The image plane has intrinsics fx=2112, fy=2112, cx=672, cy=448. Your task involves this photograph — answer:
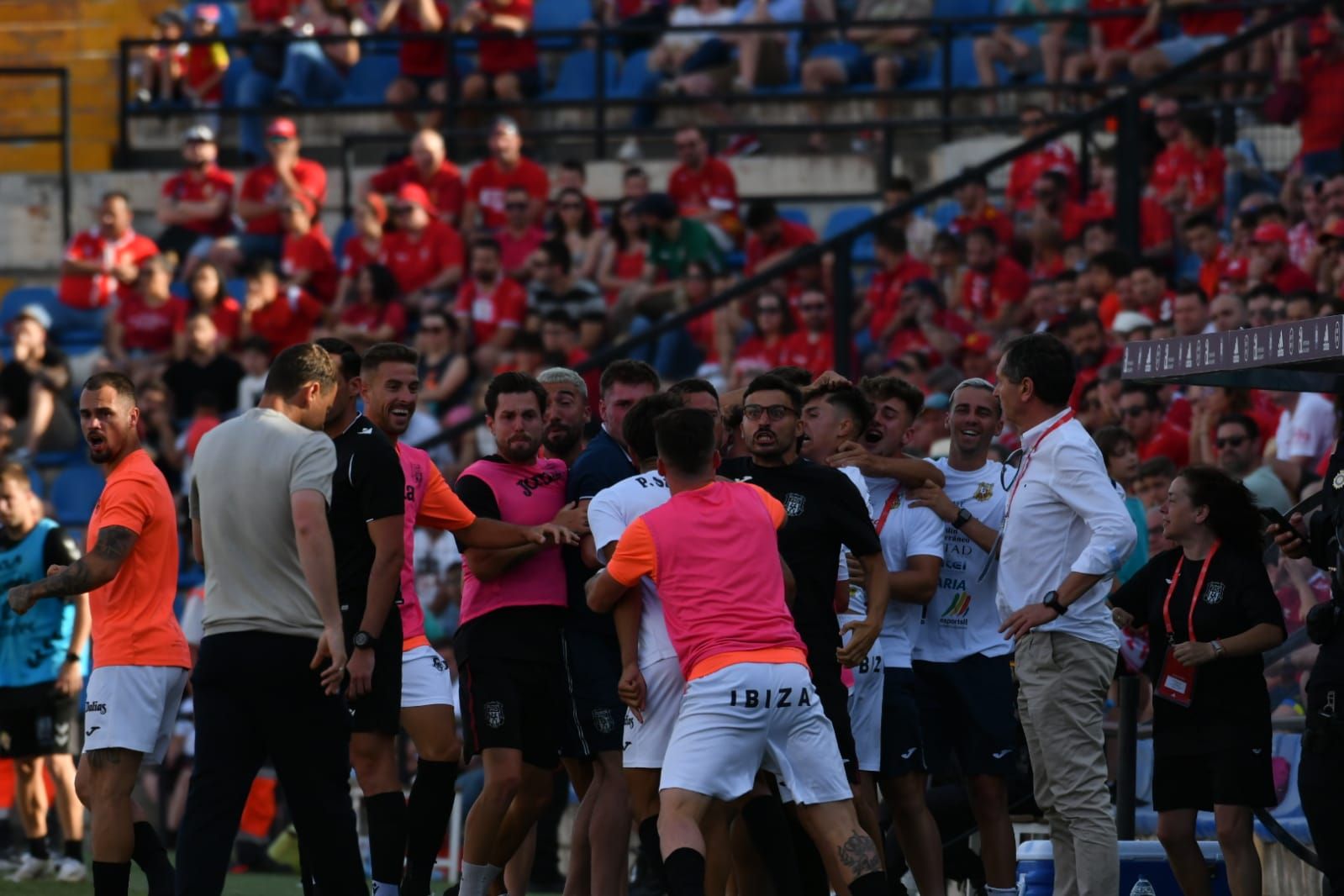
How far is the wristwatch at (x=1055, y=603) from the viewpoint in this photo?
7.22 metres

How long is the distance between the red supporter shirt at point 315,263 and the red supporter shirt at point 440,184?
2.47 ft

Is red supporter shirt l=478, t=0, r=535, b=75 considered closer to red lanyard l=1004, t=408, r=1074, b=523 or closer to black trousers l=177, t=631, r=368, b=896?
red lanyard l=1004, t=408, r=1074, b=523

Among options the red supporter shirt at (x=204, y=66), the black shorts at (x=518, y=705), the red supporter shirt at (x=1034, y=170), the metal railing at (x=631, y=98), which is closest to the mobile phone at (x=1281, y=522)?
the black shorts at (x=518, y=705)

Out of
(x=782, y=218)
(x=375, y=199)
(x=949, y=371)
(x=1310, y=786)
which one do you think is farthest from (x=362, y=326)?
(x=1310, y=786)

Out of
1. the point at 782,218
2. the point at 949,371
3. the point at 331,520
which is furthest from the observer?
the point at 782,218

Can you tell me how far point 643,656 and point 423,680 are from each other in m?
1.25

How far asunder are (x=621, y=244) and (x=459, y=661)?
26.4ft

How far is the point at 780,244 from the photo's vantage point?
50.5ft

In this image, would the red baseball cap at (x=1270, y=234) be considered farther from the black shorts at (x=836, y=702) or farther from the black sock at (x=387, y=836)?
the black sock at (x=387, y=836)

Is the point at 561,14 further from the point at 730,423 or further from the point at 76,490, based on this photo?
the point at 730,423

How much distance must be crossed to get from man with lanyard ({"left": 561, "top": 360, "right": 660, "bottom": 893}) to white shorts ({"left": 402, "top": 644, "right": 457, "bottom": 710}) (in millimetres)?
533

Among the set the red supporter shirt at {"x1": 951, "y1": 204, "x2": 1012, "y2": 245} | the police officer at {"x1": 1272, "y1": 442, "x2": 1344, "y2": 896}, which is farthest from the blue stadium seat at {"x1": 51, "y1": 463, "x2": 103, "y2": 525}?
the police officer at {"x1": 1272, "y1": 442, "x2": 1344, "y2": 896}

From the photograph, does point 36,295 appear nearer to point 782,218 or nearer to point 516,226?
point 516,226

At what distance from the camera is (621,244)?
15836mm
